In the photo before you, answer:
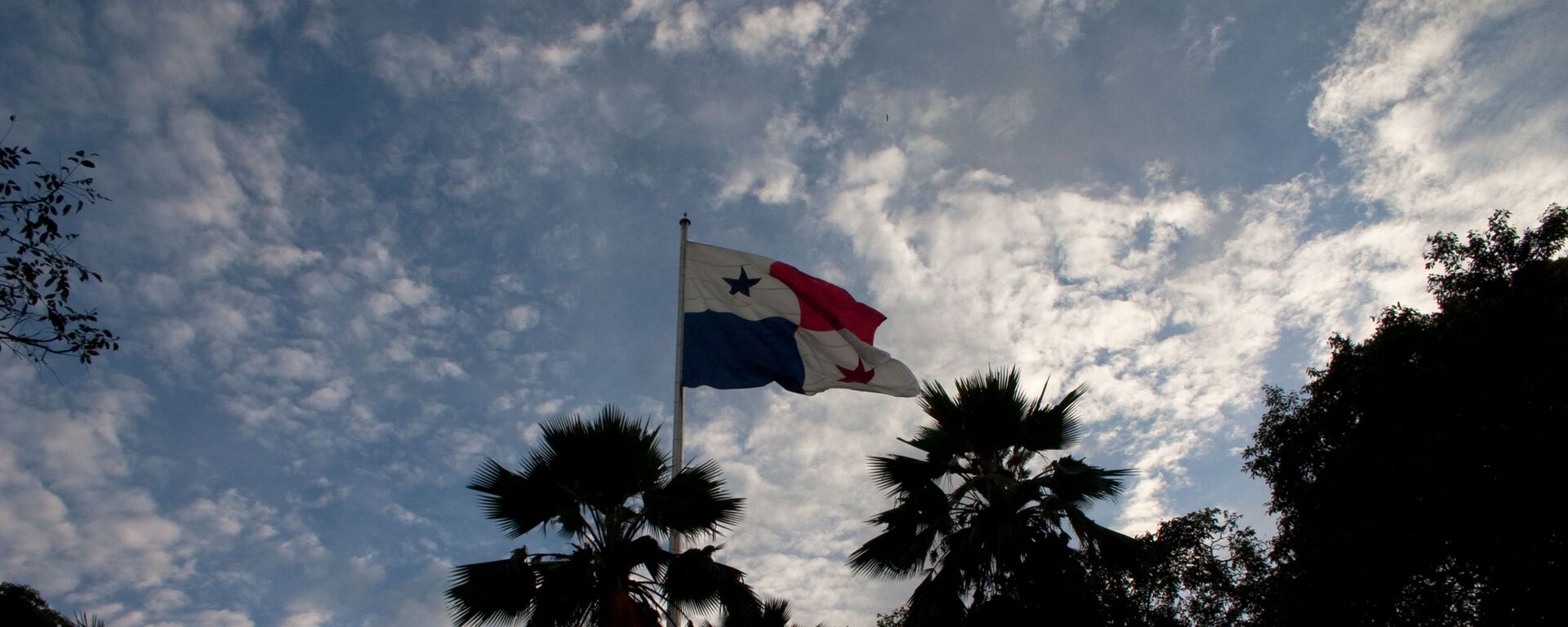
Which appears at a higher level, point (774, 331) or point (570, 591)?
point (774, 331)

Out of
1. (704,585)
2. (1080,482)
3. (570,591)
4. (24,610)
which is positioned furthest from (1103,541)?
(24,610)

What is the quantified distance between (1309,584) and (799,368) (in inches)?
474

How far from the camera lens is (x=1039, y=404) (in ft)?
51.5

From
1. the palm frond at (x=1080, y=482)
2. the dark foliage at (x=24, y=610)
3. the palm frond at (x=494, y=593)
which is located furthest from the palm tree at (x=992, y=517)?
the dark foliage at (x=24, y=610)

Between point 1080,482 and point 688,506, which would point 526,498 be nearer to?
point 688,506

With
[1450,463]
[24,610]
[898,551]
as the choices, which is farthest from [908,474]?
[24,610]

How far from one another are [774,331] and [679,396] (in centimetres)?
274

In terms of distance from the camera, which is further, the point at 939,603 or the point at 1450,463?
the point at 1450,463

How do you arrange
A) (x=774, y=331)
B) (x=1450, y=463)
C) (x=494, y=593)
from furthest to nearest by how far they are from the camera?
(x=1450, y=463) < (x=774, y=331) < (x=494, y=593)

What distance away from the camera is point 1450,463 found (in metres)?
18.2

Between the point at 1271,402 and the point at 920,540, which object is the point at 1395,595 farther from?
the point at 920,540

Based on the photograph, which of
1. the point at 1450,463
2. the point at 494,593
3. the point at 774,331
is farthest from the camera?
the point at 1450,463

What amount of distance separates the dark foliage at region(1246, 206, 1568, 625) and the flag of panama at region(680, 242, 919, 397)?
10.4m

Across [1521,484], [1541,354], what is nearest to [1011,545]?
[1521,484]
